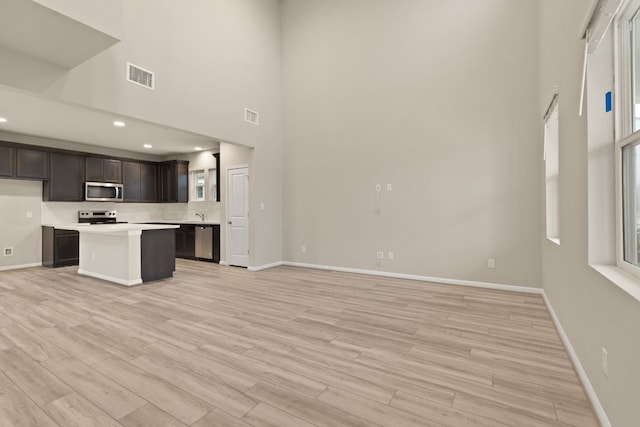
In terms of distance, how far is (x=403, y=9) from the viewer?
5418mm

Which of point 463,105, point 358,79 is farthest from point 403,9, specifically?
point 463,105

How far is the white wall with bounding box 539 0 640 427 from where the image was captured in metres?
1.44

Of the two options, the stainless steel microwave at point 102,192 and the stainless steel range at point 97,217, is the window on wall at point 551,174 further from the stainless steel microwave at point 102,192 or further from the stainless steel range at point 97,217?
the stainless steel range at point 97,217

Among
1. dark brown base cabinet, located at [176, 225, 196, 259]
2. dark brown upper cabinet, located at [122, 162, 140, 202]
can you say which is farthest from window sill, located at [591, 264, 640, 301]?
dark brown upper cabinet, located at [122, 162, 140, 202]

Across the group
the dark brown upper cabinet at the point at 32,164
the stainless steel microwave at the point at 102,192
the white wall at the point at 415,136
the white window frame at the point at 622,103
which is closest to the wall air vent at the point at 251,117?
the white wall at the point at 415,136

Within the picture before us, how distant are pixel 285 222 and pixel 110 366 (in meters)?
4.55

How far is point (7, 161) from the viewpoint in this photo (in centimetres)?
607

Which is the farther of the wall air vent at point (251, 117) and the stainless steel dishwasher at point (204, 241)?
the stainless steel dishwasher at point (204, 241)

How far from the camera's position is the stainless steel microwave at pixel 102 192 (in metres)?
7.18

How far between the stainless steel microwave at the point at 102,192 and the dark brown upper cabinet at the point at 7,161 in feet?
4.11

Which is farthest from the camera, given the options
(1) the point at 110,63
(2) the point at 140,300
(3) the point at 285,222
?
(3) the point at 285,222

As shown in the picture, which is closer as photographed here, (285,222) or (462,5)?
(462,5)

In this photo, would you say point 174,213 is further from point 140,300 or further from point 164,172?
point 140,300

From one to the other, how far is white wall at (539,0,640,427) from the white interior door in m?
5.10
